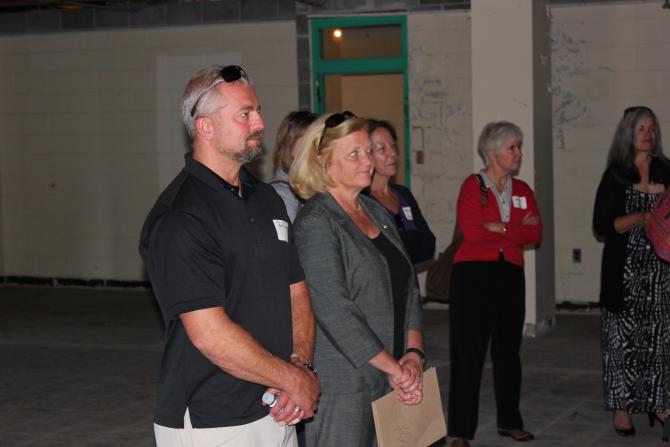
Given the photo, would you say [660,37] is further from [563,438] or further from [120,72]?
[120,72]

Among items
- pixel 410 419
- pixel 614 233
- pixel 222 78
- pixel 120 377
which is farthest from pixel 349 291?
pixel 120 377

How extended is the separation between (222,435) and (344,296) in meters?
0.82

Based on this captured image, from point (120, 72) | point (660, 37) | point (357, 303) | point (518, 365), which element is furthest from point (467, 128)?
point (357, 303)

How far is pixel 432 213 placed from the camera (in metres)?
11.2

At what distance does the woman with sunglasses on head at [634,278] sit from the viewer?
6078 mm

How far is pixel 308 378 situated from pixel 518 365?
3.15m

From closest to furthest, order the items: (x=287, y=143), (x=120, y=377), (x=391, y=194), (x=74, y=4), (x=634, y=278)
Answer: (x=287, y=143)
(x=391, y=194)
(x=634, y=278)
(x=120, y=377)
(x=74, y=4)

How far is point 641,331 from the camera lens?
6125 mm

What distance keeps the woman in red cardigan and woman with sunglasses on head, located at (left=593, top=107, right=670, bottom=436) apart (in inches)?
19.0

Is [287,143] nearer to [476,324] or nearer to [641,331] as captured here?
[476,324]

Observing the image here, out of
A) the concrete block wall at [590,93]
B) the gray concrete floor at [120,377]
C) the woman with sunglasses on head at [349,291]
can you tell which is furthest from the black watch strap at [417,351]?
the concrete block wall at [590,93]

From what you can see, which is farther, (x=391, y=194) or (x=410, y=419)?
(x=391, y=194)

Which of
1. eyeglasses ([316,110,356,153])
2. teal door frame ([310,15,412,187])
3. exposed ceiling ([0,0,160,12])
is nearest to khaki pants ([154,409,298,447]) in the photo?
eyeglasses ([316,110,356,153])

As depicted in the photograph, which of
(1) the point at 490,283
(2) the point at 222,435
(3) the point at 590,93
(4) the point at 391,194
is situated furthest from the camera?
(3) the point at 590,93
